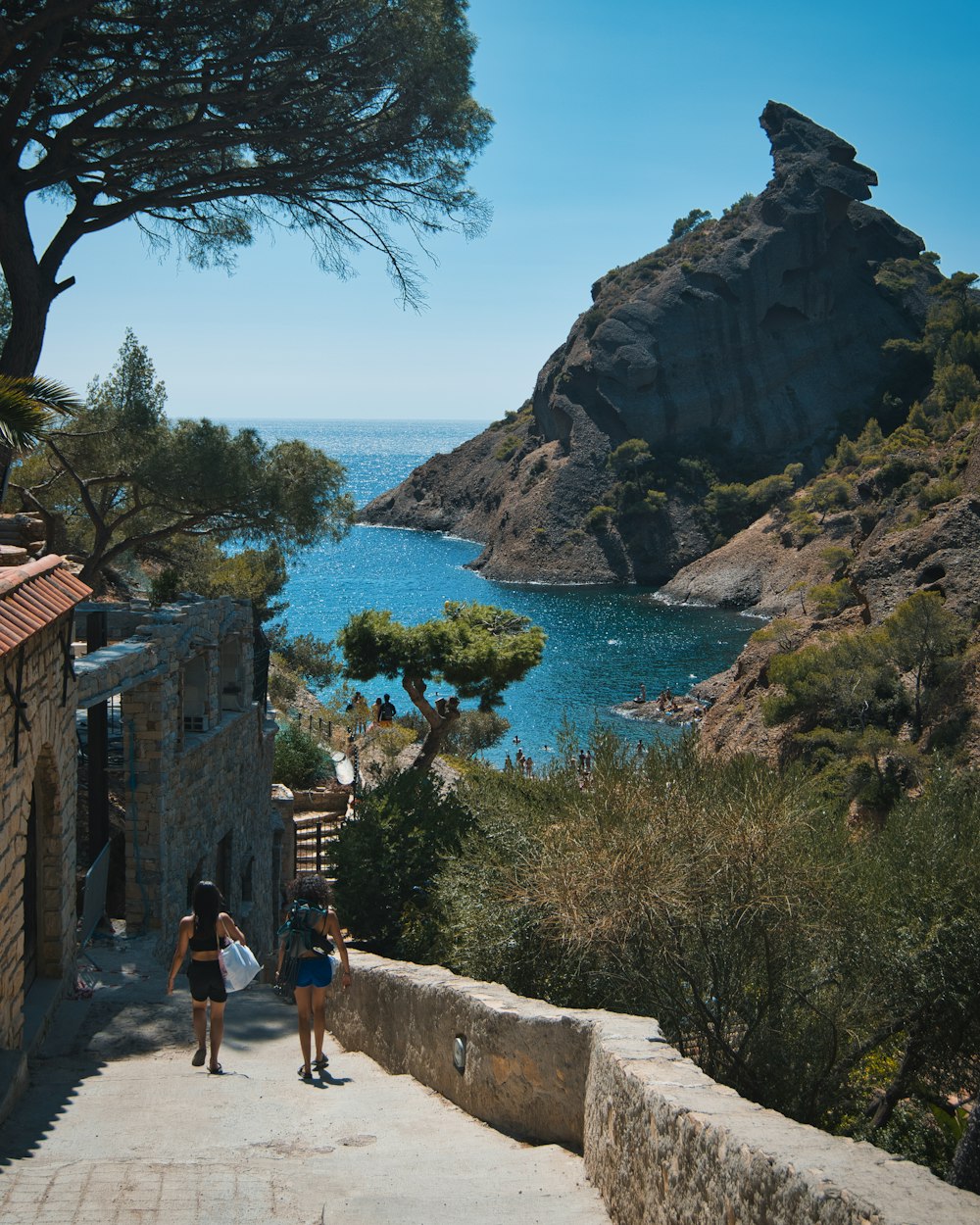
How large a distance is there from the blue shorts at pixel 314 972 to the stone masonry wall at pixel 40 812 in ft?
5.74

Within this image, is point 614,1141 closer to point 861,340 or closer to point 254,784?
point 254,784

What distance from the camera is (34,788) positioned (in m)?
8.47

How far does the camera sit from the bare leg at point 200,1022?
25.9 feet

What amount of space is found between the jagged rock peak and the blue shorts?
388ft

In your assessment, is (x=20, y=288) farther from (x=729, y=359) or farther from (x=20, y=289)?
(x=729, y=359)

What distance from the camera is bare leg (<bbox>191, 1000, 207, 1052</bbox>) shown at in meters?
7.90

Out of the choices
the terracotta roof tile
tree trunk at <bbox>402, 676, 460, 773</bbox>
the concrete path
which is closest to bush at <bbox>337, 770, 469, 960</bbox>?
the concrete path

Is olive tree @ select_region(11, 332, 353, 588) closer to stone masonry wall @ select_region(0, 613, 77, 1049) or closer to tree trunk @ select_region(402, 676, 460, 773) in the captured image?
tree trunk @ select_region(402, 676, 460, 773)

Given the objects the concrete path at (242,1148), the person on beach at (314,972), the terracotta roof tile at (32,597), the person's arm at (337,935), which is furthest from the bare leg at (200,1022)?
the terracotta roof tile at (32,597)

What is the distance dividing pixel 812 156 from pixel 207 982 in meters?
122

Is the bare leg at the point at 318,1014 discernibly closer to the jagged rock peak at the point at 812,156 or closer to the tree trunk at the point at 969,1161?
the tree trunk at the point at 969,1161

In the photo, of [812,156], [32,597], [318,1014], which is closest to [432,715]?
[318,1014]

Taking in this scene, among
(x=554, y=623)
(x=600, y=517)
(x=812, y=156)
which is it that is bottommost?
(x=554, y=623)

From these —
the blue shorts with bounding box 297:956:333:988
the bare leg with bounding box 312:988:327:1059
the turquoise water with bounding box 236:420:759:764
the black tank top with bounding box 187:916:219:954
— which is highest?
the black tank top with bounding box 187:916:219:954
